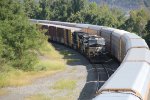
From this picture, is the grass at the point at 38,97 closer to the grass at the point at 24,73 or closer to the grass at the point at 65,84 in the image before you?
the grass at the point at 65,84

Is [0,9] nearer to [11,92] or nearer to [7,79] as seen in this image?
[7,79]

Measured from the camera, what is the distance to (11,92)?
2744cm

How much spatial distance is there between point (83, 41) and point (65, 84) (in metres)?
14.6

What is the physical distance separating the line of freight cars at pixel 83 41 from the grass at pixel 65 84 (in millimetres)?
9783

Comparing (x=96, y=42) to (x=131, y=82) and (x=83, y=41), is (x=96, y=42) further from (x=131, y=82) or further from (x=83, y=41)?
(x=131, y=82)

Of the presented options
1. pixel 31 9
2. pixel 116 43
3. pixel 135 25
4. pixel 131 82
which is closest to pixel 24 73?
pixel 116 43

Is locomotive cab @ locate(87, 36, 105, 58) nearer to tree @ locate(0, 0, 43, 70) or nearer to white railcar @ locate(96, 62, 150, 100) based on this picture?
tree @ locate(0, 0, 43, 70)

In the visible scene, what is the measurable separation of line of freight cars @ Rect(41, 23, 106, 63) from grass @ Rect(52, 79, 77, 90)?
978cm

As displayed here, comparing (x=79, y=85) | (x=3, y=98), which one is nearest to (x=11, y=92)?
(x=3, y=98)

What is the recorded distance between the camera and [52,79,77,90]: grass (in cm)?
2839

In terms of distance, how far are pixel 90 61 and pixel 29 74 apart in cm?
891

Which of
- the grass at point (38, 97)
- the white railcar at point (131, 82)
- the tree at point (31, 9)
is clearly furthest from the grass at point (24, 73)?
the tree at point (31, 9)

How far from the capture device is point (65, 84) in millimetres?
29391

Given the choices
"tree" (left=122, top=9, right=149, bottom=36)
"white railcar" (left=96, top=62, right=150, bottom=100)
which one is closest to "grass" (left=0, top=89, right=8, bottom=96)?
"white railcar" (left=96, top=62, right=150, bottom=100)
